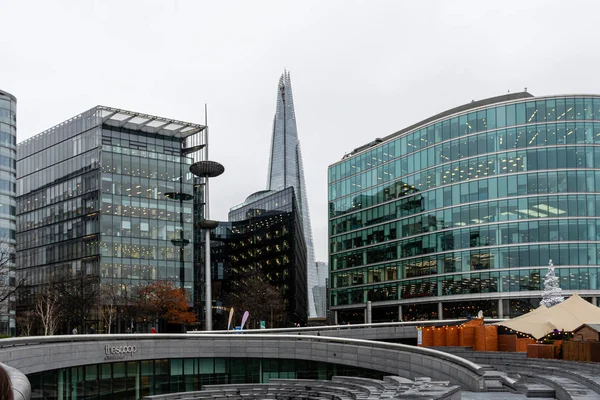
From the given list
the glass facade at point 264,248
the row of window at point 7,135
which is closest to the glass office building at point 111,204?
the row of window at point 7,135

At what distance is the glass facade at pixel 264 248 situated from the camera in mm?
157250

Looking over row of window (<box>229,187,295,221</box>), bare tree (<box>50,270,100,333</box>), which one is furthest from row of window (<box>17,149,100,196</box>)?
row of window (<box>229,187,295,221</box>)

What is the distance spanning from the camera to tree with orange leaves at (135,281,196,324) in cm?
8581

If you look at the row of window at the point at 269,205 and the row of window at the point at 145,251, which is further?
the row of window at the point at 269,205

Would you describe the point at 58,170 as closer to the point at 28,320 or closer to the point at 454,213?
the point at 28,320

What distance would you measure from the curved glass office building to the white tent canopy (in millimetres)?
52527

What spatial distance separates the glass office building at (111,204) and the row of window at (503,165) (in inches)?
1390

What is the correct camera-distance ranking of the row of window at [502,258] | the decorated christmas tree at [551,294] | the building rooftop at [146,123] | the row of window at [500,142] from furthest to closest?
the building rooftop at [146,123], the row of window at [500,142], the row of window at [502,258], the decorated christmas tree at [551,294]

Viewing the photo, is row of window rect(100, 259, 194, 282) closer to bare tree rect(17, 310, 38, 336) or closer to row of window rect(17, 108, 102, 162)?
bare tree rect(17, 310, 38, 336)

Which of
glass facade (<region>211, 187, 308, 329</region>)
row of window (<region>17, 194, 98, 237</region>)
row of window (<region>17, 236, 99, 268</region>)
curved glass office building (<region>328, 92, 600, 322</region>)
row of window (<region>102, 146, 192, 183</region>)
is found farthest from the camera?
glass facade (<region>211, 187, 308, 329</region>)

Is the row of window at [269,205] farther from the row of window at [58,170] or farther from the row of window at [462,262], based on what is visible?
the row of window at [58,170]

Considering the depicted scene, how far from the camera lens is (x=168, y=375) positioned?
137ft

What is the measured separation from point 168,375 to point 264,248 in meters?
121

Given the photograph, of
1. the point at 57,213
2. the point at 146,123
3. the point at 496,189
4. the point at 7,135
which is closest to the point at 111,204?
the point at 57,213
